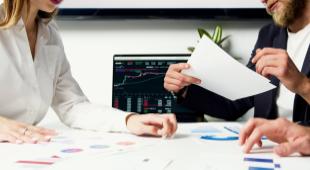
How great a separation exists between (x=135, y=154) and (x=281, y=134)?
33cm

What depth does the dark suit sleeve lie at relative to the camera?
5.17 ft

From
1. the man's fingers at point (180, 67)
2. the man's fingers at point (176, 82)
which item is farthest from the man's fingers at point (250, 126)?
the man's fingers at point (176, 82)

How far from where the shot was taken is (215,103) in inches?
65.2

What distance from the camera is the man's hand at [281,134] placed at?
35.0 inches

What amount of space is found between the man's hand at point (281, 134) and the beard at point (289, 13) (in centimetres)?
76

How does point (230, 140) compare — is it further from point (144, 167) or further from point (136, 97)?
point (136, 97)

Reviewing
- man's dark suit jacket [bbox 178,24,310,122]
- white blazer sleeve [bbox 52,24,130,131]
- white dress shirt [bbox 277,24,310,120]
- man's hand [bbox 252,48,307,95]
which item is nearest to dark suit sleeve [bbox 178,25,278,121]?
man's dark suit jacket [bbox 178,24,310,122]

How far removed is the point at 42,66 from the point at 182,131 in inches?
19.8

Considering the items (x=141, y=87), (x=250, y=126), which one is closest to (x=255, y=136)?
(x=250, y=126)

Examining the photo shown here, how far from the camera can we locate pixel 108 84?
7.07 ft

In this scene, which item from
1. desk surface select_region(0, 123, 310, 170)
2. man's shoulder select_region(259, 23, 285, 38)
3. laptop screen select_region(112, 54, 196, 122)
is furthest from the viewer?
laptop screen select_region(112, 54, 196, 122)

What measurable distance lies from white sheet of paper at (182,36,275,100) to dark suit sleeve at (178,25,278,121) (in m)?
0.29

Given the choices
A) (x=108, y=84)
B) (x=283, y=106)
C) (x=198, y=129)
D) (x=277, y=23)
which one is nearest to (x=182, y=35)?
(x=108, y=84)

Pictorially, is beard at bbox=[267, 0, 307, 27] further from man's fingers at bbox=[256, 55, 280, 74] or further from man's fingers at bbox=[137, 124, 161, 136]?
man's fingers at bbox=[137, 124, 161, 136]
